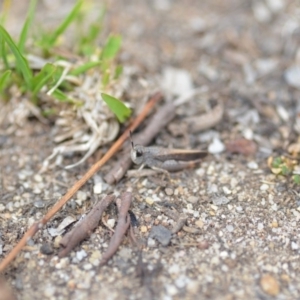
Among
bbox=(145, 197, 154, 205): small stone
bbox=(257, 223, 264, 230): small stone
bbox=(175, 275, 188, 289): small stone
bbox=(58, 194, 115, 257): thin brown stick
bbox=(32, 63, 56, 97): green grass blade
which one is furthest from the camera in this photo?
bbox=(32, 63, 56, 97): green grass blade

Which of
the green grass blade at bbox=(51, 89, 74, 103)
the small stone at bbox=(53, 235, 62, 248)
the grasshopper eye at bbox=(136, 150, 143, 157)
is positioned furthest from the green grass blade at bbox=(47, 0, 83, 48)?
the small stone at bbox=(53, 235, 62, 248)

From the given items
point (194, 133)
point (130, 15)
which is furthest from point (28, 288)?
point (130, 15)

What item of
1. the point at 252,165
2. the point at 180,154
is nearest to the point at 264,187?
the point at 252,165

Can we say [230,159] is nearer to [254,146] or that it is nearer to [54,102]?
[254,146]

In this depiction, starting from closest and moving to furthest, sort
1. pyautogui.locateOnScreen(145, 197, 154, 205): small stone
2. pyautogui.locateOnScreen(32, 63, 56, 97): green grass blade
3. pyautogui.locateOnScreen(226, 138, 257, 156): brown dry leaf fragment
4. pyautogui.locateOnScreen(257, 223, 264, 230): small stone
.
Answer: pyautogui.locateOnScreen(257, 223, 264, 230): small stone, pyautogui.locateOnScreen(145, 197, 154, 205): small stone, pyautogui.locateOnScreen(32, 63, 56, 97): green grass blade, pyautogui.locateOnScreen(226, 138, 257, 156): brown dry leaf fragment

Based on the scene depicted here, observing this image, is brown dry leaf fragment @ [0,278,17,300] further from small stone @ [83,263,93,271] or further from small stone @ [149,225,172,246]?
small stone @ [149,225,172,246]

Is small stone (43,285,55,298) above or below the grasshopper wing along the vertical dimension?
above

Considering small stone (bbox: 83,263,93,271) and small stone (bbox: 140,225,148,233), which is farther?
small stone (bbox: 140,225,148,233)
